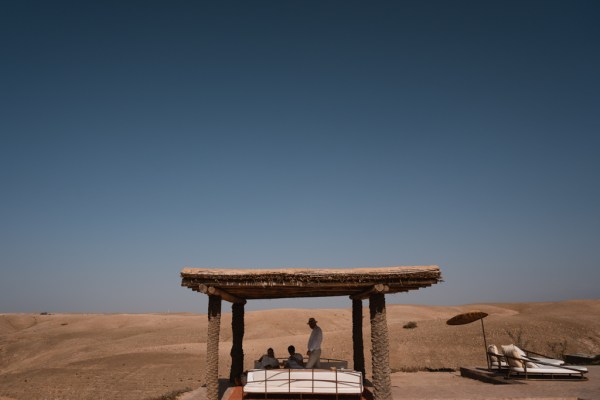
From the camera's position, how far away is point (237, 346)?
1468 cm

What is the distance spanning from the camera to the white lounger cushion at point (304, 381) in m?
10.1

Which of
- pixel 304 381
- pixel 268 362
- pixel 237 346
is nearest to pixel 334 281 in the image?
pixel 304 381

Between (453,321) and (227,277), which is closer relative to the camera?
(227,277)

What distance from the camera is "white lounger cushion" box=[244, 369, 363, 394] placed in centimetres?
1011

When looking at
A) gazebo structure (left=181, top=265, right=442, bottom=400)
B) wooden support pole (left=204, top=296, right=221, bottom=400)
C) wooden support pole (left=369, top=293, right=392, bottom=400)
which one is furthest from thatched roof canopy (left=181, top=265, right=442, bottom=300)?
wooden support pole (left=204, top=296, right=221, bottom=400)

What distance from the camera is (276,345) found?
30203 mm

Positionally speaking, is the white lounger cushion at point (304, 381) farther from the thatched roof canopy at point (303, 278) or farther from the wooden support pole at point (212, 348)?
the thatched roof canopy at point (303, 278)

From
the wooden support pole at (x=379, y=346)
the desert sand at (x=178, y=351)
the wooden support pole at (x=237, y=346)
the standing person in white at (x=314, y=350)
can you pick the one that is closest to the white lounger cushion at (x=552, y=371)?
the desert sand at (x=178, y=351)

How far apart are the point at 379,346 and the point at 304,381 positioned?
218 cm


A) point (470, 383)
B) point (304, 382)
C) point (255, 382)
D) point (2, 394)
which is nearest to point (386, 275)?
point (304, 382)

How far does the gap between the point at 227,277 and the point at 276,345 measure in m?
22.0

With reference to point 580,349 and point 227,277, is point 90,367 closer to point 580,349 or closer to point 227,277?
point 227,277

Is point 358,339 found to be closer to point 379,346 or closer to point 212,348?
point 379,346

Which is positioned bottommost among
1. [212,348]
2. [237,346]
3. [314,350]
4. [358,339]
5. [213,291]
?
[237,346]
